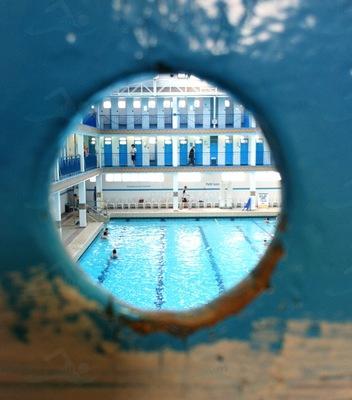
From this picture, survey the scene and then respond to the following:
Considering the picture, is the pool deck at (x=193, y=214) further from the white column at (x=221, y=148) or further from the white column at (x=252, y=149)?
the white column at (x=221, y=148)

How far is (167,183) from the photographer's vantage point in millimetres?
22891

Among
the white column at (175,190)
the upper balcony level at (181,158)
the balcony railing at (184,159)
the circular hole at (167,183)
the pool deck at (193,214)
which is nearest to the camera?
the circular hole at (167,183)

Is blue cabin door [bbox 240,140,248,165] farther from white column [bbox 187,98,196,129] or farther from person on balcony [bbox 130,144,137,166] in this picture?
person on balcony [bbox 130,144,137,166]

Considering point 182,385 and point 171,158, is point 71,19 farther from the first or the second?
point 171,158

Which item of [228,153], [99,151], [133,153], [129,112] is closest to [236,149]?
[228,153]

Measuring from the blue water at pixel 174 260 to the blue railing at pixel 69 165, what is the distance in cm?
242

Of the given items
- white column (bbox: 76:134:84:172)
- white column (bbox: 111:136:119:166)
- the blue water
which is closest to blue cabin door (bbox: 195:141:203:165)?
white column (bbox: 111:136:119:166)

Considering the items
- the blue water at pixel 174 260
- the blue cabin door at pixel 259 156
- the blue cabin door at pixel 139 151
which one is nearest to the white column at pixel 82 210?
the blue water at pixel 174 260

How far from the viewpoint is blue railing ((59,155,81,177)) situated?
43.8ft

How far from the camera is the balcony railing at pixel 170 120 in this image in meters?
22.6

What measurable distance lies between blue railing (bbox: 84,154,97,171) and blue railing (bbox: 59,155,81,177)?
6.23 ft

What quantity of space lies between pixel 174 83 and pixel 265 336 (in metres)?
20.9

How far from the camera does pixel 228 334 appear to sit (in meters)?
1.87

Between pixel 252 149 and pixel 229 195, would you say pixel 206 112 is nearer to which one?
pixel 252 149
